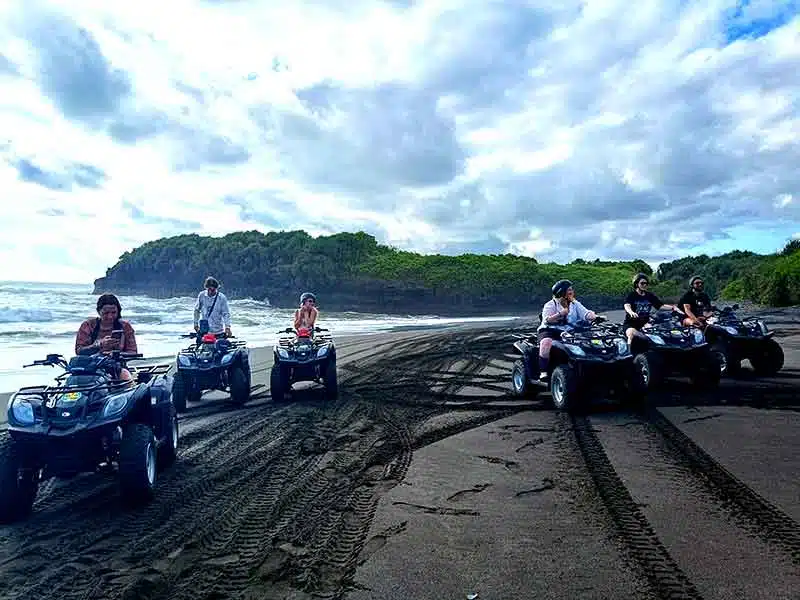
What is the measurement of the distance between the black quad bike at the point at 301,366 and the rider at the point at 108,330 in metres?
3.88

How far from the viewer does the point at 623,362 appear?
29.4 ft

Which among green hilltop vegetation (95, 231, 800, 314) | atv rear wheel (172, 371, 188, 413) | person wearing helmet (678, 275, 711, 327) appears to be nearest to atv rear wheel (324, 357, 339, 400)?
A: atv rear wheel (172, 371, 188, 413)

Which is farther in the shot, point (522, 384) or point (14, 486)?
point (522, 384)

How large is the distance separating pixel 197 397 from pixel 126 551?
21.2ft

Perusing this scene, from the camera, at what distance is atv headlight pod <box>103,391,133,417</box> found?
17.8 feet

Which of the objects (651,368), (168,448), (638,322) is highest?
(638,322)

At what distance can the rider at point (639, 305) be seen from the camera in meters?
11.0

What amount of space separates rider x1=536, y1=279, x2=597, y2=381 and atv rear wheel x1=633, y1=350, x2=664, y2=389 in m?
1.44

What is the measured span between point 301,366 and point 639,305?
5429 mm

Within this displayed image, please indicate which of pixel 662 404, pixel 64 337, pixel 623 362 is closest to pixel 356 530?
pixel 623 362

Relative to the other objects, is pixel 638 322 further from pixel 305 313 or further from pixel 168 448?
pixel 168 448

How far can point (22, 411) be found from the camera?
209 inches

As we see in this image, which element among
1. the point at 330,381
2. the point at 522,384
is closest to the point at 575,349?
the point at 522,384

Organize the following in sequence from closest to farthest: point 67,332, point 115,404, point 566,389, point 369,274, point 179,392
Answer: point 115,404 → point 566,389 → point 179,392 → point 67,332 → point 369,274
